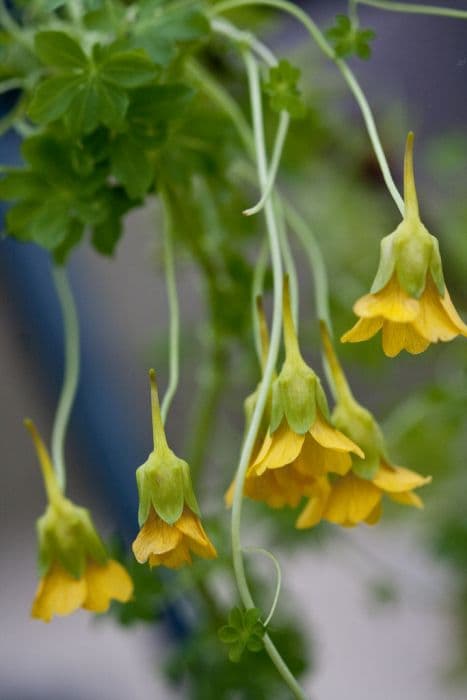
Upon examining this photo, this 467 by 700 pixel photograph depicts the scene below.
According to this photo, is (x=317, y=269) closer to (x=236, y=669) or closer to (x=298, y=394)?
(x=298, y=394)

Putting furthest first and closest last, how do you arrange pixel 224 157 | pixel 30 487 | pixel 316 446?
pixel 30 487 < pixel 224 157 < pixel 316 446

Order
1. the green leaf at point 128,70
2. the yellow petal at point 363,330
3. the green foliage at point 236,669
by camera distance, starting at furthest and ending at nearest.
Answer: the green foliage at point 236,669, the green leaf at point 128,70, the yellow petal at point 363,330

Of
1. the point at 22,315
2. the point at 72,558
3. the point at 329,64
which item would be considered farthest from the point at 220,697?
the point at 329,64

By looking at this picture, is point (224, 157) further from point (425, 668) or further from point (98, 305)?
point (425, 668)

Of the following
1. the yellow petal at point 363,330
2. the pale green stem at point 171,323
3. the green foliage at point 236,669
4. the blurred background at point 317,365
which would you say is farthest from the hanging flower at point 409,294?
the green foliage at point 236,669

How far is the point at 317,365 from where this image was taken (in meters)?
0.67

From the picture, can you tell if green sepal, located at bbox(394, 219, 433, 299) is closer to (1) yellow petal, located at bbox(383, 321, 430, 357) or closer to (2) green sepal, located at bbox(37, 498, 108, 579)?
(1) yellow petal, located at bbox(383, 321, 430, 357)

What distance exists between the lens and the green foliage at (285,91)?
471 millimetres

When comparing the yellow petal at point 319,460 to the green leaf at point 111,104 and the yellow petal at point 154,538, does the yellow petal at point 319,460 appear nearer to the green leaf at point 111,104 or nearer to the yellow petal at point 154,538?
the yellow petal at point 154,538

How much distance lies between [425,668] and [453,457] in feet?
0.67

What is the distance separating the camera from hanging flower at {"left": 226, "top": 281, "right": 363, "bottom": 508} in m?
0.39

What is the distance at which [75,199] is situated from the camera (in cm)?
50

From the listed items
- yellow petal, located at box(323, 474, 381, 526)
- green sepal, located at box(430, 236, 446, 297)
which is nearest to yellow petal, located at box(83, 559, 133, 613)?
yellow petal, located at box(323, 474, 381, 526)

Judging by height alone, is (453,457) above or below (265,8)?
below
